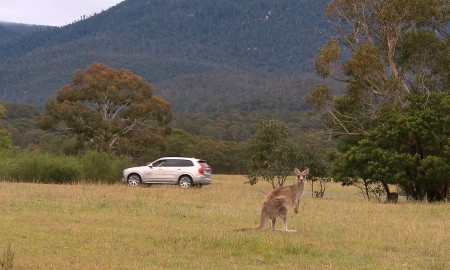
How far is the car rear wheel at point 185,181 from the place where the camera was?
119ft

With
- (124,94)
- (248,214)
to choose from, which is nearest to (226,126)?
(124,94)

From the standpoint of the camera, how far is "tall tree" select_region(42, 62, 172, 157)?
5772 centimetres

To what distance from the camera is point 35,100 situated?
19038 centimetres

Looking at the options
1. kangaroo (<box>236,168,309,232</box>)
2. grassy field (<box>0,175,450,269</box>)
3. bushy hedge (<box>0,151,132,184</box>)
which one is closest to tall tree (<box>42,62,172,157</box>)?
bushy hedge (<box>0,151,132,184</box>)

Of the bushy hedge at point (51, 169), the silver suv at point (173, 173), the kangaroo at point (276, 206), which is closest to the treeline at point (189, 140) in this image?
the bushy hedge at point (51, 169)

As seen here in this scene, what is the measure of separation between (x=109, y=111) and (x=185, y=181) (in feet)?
84.9

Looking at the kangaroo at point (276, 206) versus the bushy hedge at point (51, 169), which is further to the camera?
the bushy hedge at point (51, 169)

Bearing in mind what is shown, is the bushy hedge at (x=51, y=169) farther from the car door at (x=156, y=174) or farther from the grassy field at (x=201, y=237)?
the grassy field at (x=201, y=237)

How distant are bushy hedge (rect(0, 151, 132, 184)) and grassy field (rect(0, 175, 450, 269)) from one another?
13629mm

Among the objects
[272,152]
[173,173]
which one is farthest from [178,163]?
[272,152]

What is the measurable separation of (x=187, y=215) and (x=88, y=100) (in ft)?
137

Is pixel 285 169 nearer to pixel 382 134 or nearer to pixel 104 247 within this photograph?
pixel 382 134

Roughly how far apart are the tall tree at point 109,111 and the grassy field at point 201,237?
34833mm

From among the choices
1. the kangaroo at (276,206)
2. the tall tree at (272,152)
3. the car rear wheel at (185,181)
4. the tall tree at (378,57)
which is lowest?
the kangaroo at (276,206)
